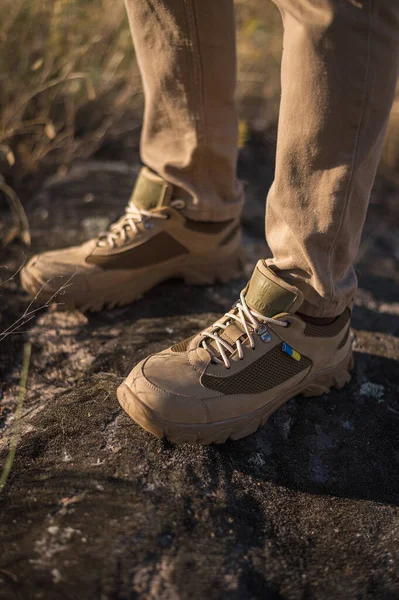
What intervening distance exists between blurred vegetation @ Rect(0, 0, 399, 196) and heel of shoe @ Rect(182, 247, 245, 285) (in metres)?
0.68

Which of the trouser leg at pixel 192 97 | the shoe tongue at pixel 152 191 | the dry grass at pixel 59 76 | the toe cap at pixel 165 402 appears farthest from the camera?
the dry grass at pixel 59 76

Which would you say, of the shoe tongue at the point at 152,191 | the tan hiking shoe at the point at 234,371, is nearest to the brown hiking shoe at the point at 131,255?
the shoe tongue at the point at 152,191

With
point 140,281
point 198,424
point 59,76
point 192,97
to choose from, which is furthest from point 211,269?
point 59,76

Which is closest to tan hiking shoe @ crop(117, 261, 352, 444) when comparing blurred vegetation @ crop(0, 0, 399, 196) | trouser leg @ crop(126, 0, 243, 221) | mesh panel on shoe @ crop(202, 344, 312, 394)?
A: mesh panel on shoe @ crop(202, 344, 312, 394)

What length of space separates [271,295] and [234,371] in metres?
0.21


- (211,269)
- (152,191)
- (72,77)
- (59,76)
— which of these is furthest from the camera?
(59,76)

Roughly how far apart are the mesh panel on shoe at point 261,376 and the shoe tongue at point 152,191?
72 cm

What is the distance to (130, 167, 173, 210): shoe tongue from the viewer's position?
1.99m

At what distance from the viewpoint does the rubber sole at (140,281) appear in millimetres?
2023

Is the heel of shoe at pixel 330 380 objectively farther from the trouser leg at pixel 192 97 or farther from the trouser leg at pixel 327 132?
the trouser leg at pixel 192 97

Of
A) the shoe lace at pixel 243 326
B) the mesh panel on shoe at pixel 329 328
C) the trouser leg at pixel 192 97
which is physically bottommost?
the mesh panel on shoe at pixel 329 328

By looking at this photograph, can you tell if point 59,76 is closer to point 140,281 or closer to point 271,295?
point 140,281

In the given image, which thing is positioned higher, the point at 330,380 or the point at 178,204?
the point at 178,204

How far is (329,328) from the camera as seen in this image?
162 centimetres
